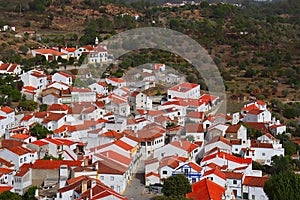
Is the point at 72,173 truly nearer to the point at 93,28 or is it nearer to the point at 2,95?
the point at 2,95

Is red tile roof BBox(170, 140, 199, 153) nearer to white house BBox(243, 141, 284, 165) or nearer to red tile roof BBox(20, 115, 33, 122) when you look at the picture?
white house BBox(243, 141, 284, 165)

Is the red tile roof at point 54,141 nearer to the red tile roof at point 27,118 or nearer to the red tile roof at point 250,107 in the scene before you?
the red tile roof at point 27,118

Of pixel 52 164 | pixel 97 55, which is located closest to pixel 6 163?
pixel 52 164

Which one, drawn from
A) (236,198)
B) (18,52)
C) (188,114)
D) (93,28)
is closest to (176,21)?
(93,28)

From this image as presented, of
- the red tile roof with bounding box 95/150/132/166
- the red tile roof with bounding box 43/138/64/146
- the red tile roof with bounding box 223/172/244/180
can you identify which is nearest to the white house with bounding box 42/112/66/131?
the red tile roof with bounding box 43/138/64/146

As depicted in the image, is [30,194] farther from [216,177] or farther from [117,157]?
[216,177]
